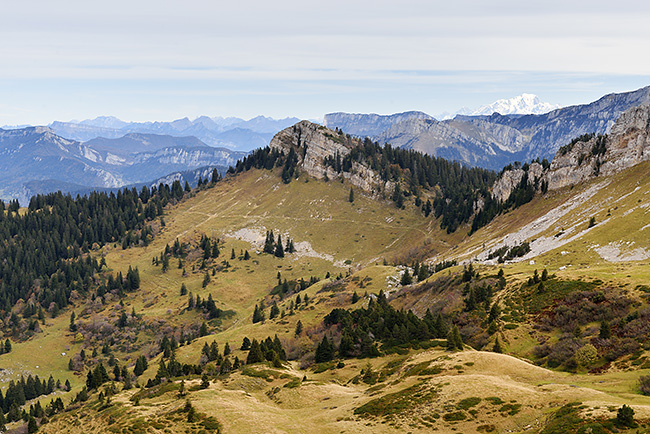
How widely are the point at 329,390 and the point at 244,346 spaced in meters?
51.9

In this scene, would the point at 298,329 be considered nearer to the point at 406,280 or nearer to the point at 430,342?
the point at 406,280

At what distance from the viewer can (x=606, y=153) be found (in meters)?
155

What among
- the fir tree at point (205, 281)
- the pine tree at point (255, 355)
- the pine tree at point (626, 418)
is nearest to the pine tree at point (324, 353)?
the pine tree at point (255, 355)

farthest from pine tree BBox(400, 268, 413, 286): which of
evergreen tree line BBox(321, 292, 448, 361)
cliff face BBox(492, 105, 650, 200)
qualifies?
cliff face BBox(492, 105, 650, 200)

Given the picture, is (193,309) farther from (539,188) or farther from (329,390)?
(539,188)

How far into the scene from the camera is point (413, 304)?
355 feet

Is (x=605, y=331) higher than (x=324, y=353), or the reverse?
(x=605, y=331)

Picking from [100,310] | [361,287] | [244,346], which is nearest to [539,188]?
[361,287]

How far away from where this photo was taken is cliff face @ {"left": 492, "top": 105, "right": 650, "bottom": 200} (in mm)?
143500

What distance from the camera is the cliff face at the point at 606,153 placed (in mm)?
143500

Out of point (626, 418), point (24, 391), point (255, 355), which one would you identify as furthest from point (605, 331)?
point (24, 391)

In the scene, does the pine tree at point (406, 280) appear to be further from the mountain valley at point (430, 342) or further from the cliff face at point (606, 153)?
the cliff face at point (606, 153)

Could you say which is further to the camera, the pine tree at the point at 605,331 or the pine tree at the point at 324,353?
the pine tree at the point at 324,353

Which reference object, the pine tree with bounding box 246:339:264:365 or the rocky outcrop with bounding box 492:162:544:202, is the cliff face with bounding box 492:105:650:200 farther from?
the pine tree with bounding box 246:339:264:365
